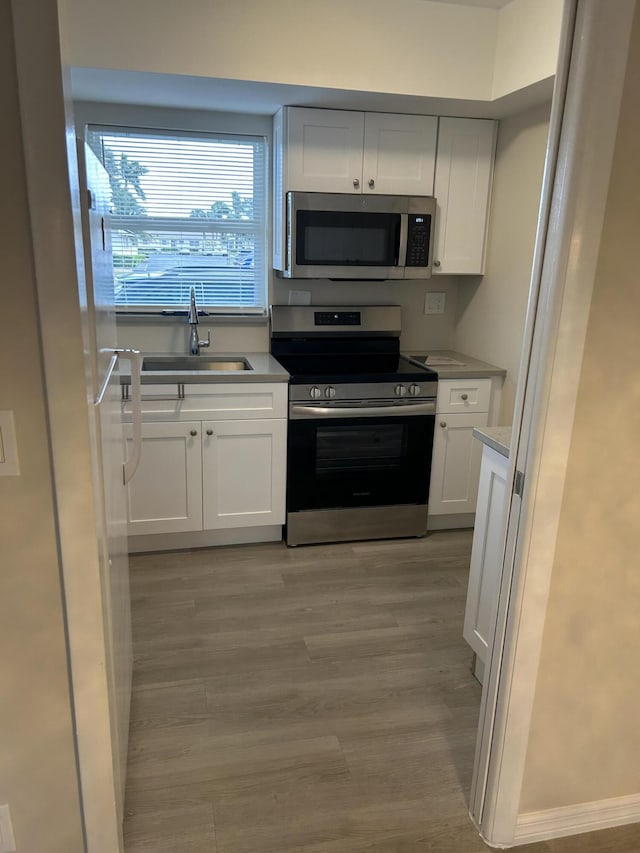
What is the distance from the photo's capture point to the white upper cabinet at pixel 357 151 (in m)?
3.12

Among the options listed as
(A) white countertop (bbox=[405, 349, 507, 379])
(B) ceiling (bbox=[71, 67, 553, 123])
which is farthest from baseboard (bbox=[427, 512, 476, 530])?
(B) ceiling (bbox=[71, 67, 553, 123])

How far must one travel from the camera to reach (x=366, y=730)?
2135 mm

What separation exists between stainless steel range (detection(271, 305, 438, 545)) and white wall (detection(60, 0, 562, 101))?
1274mm

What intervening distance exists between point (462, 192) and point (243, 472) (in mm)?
1881

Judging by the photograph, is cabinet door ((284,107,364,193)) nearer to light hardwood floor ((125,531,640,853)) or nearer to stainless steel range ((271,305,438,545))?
stainless steel range ((271,305,438,545))

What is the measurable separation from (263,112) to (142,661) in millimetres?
2716

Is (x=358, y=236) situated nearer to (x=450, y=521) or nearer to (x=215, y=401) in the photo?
(x=215, y=401)

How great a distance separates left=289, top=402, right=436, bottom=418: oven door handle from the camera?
3195 mm

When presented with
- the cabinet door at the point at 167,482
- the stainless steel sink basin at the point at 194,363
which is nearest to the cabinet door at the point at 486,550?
the cabinet door at the point at 167,482

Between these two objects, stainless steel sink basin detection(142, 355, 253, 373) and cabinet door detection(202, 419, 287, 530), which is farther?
stainless steel sink basin detection(142, 355, 253, 373)

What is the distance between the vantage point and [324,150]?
3.15 meters

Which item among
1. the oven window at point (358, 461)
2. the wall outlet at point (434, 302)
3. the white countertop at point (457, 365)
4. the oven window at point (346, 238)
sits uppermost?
the oven window at point (346, 238)

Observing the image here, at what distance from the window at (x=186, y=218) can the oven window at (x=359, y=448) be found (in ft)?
3.03

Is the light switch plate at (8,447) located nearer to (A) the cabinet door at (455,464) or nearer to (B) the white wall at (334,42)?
(B) the white wall at (334,42)
